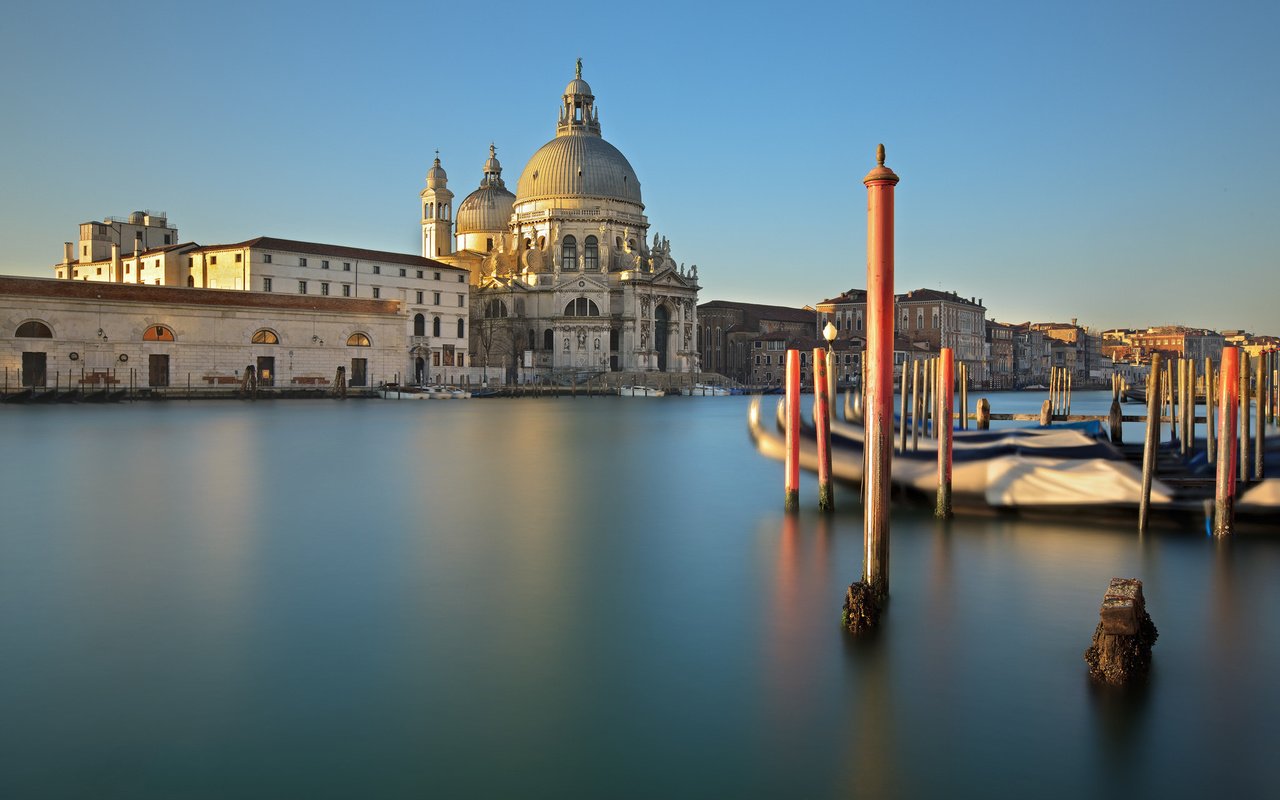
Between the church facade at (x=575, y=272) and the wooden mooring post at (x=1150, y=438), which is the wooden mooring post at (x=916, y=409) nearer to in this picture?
the wooden mooring post at (x=1150, y=438)

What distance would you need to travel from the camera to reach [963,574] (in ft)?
29.3

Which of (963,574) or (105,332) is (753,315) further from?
(963,574)

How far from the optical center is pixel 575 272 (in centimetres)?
6269

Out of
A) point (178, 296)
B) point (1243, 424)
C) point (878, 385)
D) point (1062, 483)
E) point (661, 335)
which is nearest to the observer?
point (878, 385)

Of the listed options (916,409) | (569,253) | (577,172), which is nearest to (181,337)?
(569,253)

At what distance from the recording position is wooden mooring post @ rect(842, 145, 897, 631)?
7.14m

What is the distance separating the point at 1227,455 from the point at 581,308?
53.4 m

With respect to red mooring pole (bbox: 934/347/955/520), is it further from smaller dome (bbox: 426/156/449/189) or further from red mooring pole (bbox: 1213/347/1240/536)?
smaller dome (bbox: 426/156/449/189)

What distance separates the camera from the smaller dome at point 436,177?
67.9 metres

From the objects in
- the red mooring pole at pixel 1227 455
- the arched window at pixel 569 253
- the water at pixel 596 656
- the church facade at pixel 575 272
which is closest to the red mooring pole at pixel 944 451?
the water at pixel 596 656

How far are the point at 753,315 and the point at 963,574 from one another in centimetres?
7279

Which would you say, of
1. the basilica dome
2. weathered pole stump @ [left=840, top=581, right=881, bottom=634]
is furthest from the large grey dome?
weathered pole stump @ [left=840, top=581, right=881, bottom=634]

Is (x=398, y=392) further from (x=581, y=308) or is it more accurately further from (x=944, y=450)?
(x=944, y=450)

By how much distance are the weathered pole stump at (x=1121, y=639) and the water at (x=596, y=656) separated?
0.18 metres
